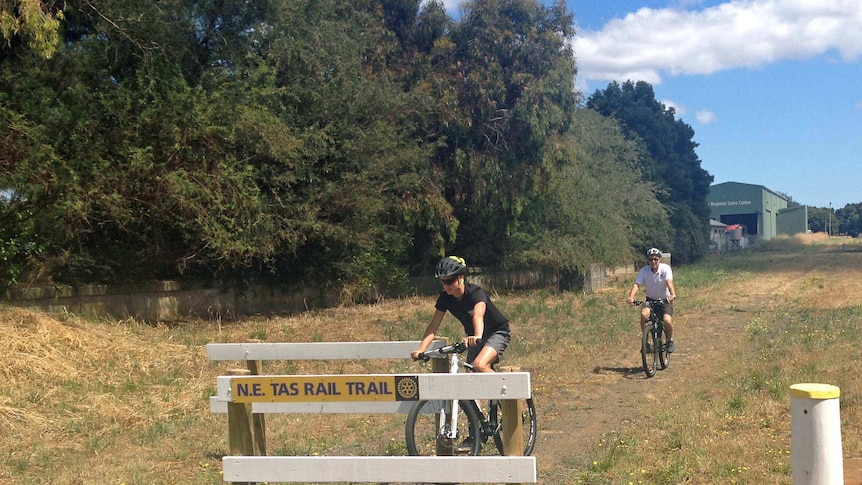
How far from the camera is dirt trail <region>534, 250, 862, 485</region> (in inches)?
273

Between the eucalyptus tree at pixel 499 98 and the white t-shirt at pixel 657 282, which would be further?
the eucalyptus tree at pixel 499 98

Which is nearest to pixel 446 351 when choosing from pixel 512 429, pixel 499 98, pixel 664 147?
pixel 512 429

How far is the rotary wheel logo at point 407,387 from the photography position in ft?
15.5

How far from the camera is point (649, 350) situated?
11.4m

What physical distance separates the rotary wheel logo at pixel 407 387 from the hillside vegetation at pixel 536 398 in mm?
2000

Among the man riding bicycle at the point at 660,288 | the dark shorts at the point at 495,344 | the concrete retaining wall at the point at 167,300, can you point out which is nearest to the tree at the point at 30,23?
the concrete retaining wall at the point at 167,300

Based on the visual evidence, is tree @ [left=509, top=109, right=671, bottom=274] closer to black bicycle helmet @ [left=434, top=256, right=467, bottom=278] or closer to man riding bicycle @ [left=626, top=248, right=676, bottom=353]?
man riding bicycle @ [left=626, top=248, right=676, bottom=353]

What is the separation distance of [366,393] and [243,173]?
1217 cm

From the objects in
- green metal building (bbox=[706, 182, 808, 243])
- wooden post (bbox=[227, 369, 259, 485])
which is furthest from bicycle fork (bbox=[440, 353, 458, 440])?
green metal building (bbox=[706, 182, 808, 243])

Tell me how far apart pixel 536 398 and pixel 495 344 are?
3.22m

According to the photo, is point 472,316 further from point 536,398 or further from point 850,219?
point 850,219

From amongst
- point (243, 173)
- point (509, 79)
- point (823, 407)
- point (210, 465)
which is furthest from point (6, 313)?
point (509, 79)

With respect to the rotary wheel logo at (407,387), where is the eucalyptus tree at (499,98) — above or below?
above

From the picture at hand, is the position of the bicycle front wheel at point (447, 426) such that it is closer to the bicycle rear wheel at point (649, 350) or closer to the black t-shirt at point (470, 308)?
the black t-shirt at point (470, 308)
